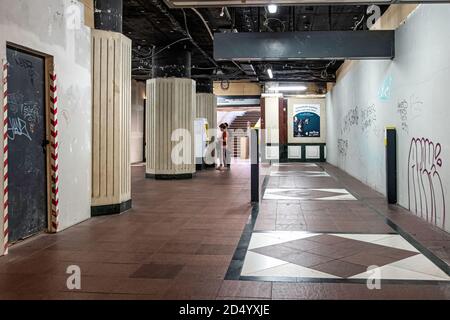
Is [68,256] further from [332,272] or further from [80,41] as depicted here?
[80,41]

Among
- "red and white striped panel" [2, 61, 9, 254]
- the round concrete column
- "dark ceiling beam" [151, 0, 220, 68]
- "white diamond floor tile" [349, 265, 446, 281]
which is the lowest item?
"white diamond floor tile" [349, 265, 446, 281]

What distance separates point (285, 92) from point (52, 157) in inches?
677

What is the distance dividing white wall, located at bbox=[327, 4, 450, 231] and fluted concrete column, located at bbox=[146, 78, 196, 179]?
5.41 m

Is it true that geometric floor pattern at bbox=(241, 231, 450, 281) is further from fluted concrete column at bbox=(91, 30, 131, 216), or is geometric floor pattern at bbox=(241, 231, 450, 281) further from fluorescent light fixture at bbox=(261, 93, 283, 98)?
fluorescent light fixture at bbox=(261, 93, 283, 98)

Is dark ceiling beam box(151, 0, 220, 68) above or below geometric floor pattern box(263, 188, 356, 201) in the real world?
above

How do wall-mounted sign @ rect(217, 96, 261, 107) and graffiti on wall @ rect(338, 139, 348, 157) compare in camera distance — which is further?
wall-mounted sign @ rect(217, 96, 261, 107)

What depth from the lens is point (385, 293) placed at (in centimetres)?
369

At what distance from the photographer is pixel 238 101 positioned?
2408 centimetres

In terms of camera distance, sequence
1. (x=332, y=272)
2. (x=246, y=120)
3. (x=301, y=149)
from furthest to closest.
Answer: (x=246, y=120), (x=301, y=149), (x=332, y=272)

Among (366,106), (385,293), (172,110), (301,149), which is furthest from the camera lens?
(301,149)

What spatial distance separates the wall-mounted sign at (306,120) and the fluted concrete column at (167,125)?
9.21 metres

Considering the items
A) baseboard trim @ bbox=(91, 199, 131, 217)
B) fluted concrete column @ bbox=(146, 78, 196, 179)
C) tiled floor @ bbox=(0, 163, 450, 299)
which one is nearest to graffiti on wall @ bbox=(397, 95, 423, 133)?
tiled floor @ bbox=(0, 163, 450, 299)

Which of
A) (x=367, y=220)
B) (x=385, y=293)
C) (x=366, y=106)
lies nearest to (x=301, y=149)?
(x=366, y=106)

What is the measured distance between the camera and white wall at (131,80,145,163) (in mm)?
21641
